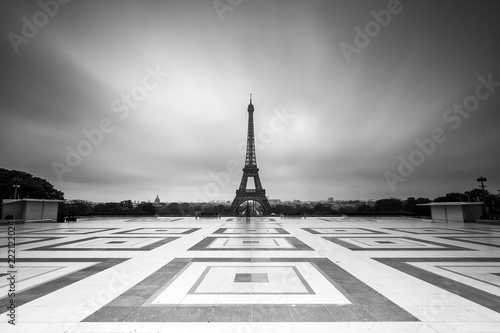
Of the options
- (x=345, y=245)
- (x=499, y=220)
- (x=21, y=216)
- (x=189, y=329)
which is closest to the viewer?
(x=189, y=329)

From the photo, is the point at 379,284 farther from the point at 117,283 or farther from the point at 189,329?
the point at 117,283

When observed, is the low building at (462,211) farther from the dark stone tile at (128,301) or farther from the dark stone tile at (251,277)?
the dark stone tile at (128,301)

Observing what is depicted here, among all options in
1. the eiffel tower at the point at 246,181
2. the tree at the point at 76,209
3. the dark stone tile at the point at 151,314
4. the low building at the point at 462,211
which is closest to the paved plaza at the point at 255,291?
the dark stone tile at the point at 151,314

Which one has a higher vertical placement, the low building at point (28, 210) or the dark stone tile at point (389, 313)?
the low building at point (28, 210)

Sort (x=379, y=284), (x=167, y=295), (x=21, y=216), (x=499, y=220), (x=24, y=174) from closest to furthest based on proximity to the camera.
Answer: (x=167, y=295)
(x=379, y=284)
(x=499, y=220)
(x=21, y=216)
(x=24, y=174)

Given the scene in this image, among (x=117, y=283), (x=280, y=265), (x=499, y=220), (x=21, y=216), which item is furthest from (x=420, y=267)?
(x=21, y=216)
